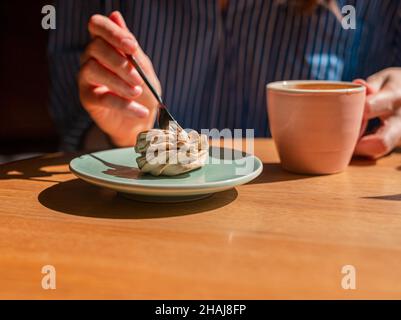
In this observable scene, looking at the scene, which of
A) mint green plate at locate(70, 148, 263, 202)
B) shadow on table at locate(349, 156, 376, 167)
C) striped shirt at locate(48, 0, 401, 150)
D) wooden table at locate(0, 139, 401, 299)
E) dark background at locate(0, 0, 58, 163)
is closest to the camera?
wooden table at locate(0, 139, 401, 299)

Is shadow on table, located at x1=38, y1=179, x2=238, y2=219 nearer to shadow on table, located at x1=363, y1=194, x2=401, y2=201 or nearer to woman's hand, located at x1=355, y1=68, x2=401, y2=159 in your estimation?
shadow on table, located at x1=363, y1=194, x2=401, y2=201

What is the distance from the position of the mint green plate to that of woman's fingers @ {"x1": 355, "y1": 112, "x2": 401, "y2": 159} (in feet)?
0.83

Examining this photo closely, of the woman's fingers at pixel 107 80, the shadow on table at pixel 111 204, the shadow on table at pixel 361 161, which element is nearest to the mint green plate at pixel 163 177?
the shadow on table at pixel 111 204

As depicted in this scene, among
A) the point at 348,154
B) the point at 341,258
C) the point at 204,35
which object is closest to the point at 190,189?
the point at 341,258

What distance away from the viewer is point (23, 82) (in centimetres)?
248

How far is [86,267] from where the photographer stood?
47cm

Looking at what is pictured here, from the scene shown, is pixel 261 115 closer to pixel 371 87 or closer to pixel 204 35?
pixel 204 35

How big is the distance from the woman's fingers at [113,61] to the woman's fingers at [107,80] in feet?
0.04

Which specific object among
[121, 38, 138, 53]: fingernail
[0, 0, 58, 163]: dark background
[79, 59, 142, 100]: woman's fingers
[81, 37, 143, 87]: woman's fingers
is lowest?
[0, 0, 58, 163]: dark background

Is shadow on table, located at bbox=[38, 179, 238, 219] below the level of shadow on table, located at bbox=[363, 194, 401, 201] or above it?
below

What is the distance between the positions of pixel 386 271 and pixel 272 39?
1.00 metres

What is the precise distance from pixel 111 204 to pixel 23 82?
6.63 ft

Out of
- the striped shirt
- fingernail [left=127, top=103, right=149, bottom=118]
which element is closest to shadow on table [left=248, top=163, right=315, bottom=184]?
fingernail [left=127, top=103, right=149, bottom=118]

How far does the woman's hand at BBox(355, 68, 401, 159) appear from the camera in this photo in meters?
0.89
